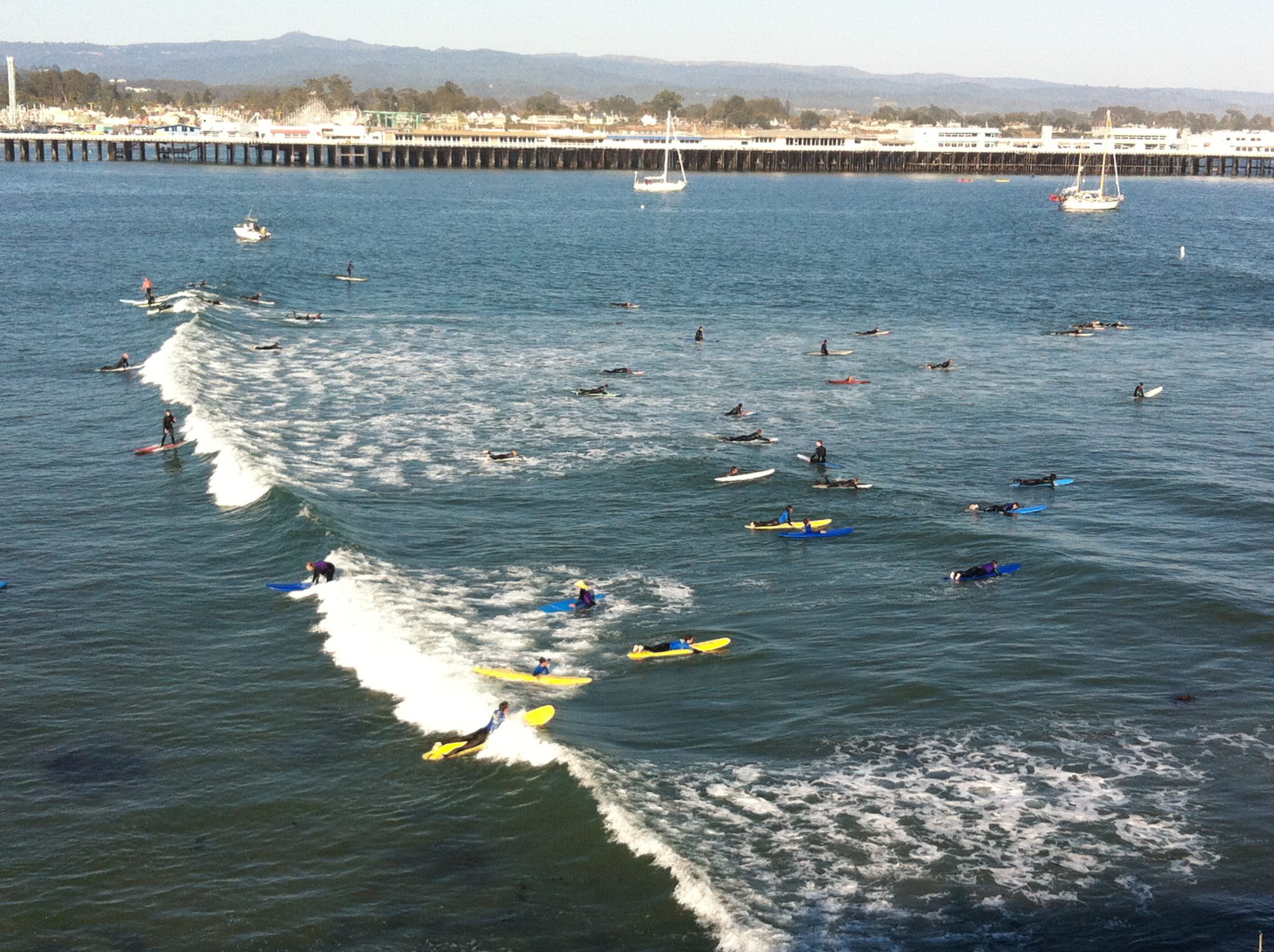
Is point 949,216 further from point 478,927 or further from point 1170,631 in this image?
point 478,927

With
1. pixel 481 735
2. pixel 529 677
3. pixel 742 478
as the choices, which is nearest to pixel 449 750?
pixel 481 735

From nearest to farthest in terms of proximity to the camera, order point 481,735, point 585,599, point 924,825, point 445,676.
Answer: point 924,825
point 481,735
point 445,676
point 585,599

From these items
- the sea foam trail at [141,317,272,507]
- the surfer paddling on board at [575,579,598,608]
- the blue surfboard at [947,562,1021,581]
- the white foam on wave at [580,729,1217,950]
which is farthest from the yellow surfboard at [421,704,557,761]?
the sea foam trail at [141,317,272,507]

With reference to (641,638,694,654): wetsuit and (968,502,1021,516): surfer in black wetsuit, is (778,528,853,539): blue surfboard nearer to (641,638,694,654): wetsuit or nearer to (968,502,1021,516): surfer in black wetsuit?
(968,502,1021,516): surfer in black wetsuit

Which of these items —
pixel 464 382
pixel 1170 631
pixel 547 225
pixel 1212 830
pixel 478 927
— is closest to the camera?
pixel 478 927

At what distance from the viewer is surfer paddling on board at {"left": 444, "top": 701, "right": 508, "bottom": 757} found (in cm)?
2834

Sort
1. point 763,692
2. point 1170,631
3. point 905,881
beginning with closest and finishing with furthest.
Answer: point 905,881 < point 763,692 < point 1170,631

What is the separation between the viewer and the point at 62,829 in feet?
82.2

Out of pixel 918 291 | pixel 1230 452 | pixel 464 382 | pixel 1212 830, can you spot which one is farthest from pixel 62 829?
pixel 918 291

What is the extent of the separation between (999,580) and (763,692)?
10.9m

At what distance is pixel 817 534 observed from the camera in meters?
42.0

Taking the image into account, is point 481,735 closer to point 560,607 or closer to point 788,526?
point 560,607

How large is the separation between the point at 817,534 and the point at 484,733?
1688 cm

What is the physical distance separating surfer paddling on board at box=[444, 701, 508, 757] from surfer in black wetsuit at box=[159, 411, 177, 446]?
87.7 feet
